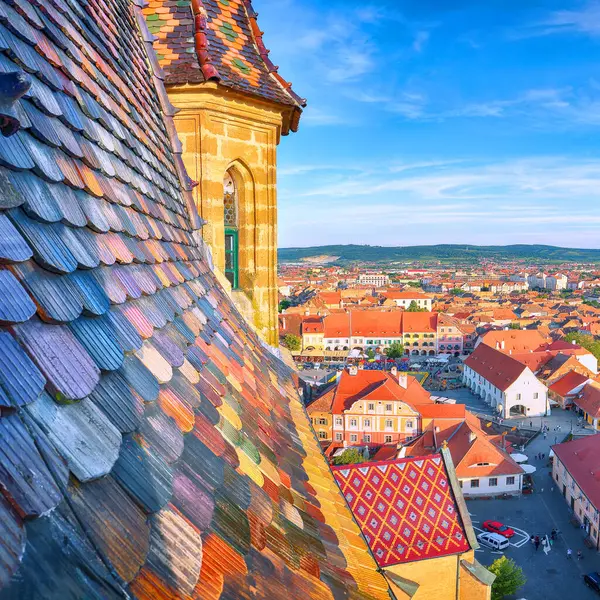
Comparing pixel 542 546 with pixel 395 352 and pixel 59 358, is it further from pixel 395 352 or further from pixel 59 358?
pixel 395 352

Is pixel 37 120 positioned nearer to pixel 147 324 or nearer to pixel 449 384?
pixel 147 324

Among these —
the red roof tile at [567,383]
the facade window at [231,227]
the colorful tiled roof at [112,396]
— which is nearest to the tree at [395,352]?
the red roof tile at [567,383]

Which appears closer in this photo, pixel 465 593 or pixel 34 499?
pixel 34 499

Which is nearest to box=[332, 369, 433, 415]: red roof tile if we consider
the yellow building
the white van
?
the white van

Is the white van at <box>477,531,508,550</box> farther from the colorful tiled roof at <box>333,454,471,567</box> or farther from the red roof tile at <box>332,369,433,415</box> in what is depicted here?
the red roof tile at <box>332,369,433,415</box>

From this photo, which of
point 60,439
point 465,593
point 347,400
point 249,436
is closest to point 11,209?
point 60,439
